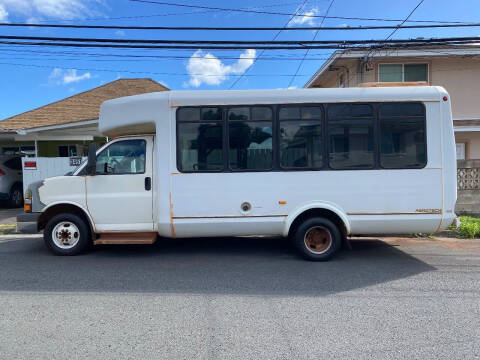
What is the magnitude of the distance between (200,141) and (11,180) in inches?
390

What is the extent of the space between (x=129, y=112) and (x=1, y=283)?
3077 millimetres

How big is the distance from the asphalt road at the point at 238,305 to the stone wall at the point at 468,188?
3872mm

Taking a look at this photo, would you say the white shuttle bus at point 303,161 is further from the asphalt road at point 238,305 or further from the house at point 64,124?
the house at point 64,124

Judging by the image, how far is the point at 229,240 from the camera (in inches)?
286

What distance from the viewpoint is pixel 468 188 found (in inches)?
379

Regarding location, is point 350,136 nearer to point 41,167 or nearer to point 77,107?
point 41,167

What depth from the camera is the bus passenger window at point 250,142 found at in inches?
220

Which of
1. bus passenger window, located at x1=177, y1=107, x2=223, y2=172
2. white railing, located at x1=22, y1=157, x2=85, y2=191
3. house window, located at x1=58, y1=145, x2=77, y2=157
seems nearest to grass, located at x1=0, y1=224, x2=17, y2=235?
white railing, located at x1=22, y1=157, x2=85, y2=191

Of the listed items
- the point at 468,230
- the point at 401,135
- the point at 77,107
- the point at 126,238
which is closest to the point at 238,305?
the point at 126,238

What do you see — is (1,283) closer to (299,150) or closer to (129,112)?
(129,112)

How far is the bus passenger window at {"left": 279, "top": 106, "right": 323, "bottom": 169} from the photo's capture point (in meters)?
5.57

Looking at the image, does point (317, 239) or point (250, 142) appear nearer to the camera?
point (250, 142)

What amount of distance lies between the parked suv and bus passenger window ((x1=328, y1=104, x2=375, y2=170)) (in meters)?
11.5

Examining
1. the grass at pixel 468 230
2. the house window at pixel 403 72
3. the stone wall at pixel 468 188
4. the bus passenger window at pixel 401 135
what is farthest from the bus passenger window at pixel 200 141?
the house window at pixel 403 72
